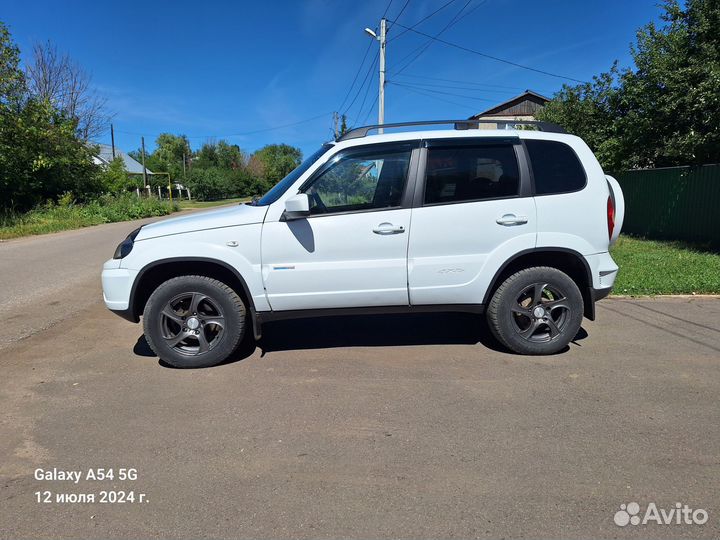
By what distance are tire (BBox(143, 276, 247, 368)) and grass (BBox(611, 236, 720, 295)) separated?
5.40 m

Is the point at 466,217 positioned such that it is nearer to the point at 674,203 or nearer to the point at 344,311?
the point at 344,311

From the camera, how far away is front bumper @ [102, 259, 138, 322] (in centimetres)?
420

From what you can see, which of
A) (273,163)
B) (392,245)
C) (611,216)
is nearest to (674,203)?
(611,216)

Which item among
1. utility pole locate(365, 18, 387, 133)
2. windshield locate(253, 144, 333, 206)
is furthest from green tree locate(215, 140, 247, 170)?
windshield locate(253, 144, 333, 206)

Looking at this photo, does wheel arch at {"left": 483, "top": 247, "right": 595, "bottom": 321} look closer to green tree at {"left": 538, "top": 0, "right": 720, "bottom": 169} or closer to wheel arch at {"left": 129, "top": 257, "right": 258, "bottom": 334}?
wheel arch at {"left": 129, "top": 257, "right": 258, "bottom": 334}

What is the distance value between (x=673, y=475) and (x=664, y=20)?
14.4m

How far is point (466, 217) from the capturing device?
426 cm

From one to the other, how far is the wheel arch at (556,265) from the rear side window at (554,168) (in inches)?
21.8

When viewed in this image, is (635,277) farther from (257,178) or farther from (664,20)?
(257,178)

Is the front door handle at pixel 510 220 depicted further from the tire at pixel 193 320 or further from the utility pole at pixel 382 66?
the utility pole at pixel 382 66

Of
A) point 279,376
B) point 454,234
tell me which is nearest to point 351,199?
point 454,234

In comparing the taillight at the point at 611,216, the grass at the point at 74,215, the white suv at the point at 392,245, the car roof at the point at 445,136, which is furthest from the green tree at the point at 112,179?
the taillight at the point at 611,216

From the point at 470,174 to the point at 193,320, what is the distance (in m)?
2.77

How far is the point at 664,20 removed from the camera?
13062mm
